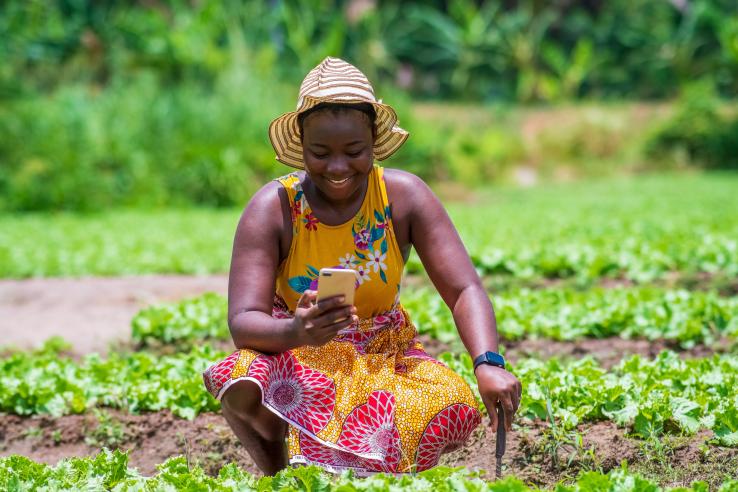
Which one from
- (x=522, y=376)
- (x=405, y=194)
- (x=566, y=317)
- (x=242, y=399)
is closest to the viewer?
(x=242, y=399)

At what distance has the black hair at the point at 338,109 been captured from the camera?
115 inches

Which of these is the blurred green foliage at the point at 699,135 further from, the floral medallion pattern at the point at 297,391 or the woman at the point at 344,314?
the floral medallion pattern at the point at 297,391

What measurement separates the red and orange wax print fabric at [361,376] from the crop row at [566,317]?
2126mm

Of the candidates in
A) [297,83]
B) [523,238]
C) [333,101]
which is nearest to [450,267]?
[333,101]

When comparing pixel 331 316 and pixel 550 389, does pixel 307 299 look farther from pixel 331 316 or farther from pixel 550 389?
pixel 550 389

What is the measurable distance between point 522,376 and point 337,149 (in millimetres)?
1397

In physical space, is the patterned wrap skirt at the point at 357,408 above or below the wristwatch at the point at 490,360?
below

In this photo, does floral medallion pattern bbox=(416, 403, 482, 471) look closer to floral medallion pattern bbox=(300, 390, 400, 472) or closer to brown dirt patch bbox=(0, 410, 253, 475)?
floral medallion pattern bbox=(300, 390, 400, 472)

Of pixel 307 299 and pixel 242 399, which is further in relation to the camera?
pixel 242 399

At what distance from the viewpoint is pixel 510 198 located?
17547 millimetres

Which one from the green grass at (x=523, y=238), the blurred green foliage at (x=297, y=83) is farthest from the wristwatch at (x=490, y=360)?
the blurred green foliage at (x=297, y=83)

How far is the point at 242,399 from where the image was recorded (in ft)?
9.07

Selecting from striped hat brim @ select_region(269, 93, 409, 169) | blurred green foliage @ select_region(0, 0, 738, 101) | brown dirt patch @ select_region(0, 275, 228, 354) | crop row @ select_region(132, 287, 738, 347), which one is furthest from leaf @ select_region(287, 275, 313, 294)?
blurred green foliage @ select_region(0, 0, 738, 101)

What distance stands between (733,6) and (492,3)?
720 cm
